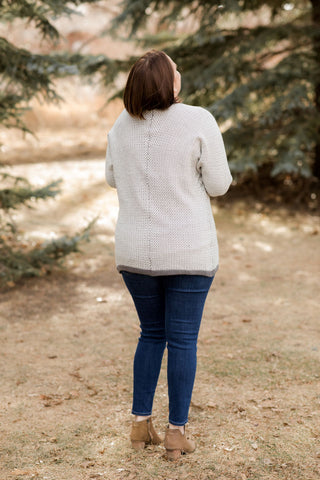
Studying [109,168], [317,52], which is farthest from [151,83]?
[317,52]

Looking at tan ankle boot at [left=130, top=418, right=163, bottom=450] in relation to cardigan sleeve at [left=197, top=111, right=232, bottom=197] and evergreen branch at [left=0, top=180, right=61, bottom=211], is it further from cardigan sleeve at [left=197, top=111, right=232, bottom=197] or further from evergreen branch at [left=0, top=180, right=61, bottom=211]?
evergreen branch at [left=0, top=180, right=61, bottom=211]

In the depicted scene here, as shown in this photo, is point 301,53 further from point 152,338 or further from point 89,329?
point 152,338

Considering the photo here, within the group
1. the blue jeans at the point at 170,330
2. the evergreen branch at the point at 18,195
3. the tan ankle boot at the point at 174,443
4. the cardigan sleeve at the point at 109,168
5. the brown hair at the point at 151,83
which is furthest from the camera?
the evergreen branch at the point at 18,195

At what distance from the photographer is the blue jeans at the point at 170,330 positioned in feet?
7.90

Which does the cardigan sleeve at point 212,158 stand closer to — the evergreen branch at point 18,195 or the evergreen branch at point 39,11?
the evergreen branch at point 39,11

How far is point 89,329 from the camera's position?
186 inches

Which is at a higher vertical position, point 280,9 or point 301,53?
point 280,9

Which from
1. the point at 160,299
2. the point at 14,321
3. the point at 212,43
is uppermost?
the point at 212,43

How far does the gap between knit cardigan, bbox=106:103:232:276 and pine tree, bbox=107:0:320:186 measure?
5223 mm

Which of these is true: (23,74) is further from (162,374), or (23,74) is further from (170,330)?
(170,330)

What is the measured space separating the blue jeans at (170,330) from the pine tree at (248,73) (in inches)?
204

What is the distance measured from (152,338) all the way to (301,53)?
21.6ft

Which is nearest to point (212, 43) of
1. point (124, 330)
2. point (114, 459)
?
point (124, 330)

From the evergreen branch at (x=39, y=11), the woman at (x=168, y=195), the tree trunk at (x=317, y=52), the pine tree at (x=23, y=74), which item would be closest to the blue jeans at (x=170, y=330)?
the woman at (x=168, y=195)
